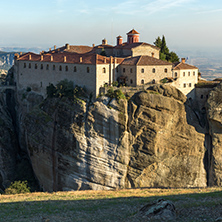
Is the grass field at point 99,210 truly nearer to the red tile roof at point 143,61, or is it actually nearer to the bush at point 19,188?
the bush at point 19,188

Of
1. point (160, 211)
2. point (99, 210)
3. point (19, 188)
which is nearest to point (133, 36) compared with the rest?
point (19, 188)

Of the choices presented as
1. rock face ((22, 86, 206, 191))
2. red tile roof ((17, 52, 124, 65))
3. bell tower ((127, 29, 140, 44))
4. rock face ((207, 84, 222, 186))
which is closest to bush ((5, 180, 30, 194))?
rock face ((22, 86, 206, 191))

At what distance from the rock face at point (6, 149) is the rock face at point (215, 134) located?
33.9 metres

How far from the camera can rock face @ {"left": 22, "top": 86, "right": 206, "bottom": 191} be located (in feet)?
165

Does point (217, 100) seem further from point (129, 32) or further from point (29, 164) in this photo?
point (29, 164)

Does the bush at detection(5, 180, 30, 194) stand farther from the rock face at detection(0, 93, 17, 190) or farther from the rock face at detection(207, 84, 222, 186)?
the rock face at detection(207, 84, 222, 186)

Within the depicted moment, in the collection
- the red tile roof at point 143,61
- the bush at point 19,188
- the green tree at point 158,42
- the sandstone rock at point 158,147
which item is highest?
the green tree at point 158,42

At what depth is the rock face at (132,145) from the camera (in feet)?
165

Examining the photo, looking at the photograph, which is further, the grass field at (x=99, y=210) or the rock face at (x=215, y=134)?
the rock face at (x=215, y=134)

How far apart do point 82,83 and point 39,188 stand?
1850 cm

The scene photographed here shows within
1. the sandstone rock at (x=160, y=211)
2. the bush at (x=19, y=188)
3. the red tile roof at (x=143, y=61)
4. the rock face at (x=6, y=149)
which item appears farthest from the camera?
the rock face at (x=6, y=149)

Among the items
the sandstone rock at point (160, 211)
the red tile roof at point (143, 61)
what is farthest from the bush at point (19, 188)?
the sandstone rock at point (160, 211)

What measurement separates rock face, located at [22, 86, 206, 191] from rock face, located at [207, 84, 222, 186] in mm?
1472

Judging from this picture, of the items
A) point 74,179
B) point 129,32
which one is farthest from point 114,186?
point 129,32
